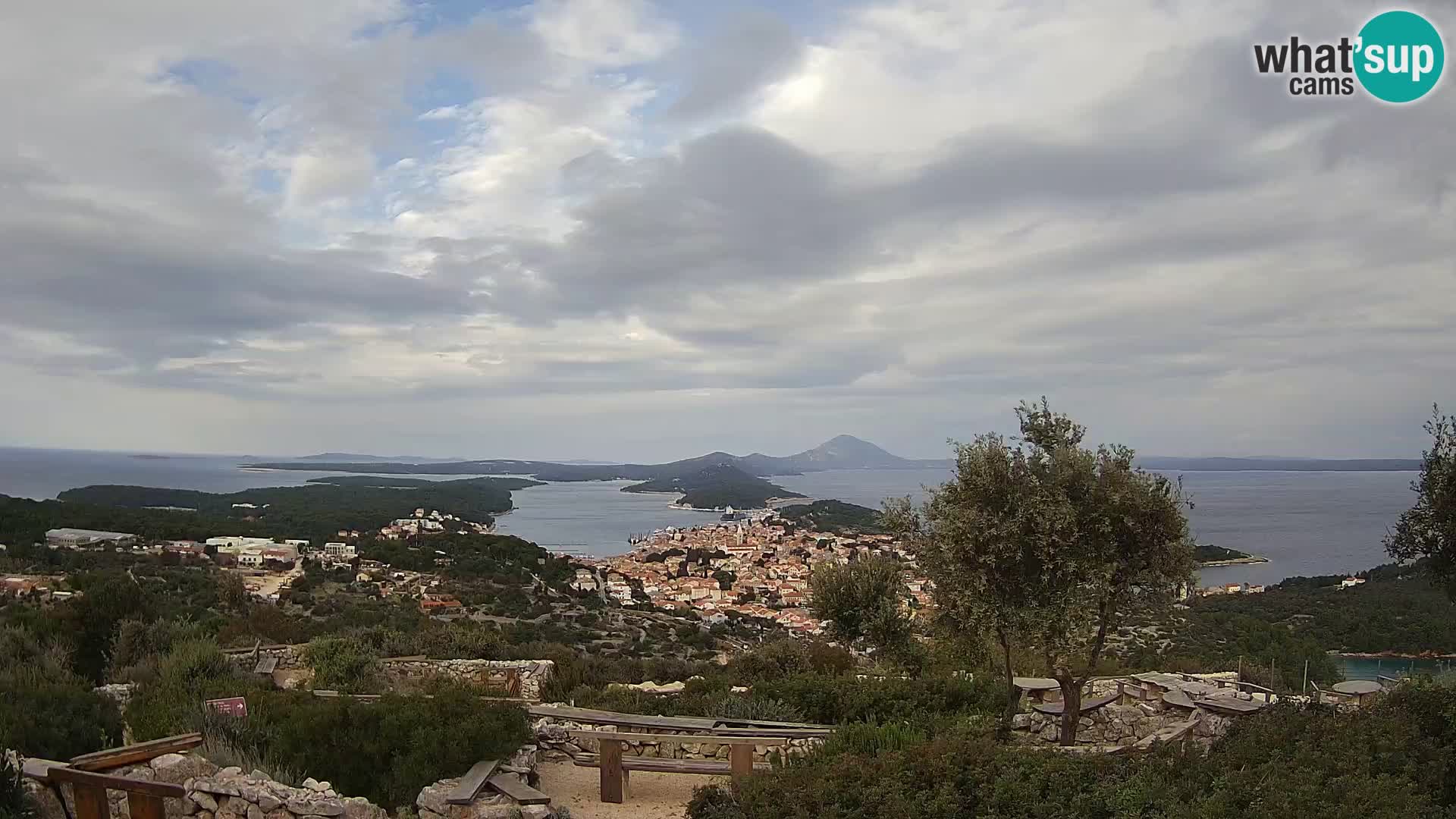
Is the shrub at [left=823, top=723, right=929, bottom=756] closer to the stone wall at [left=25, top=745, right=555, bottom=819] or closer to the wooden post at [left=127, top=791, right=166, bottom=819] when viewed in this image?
the stone wall at [left=25, top=745, right=555, bottom=819]

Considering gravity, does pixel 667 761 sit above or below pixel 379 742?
below

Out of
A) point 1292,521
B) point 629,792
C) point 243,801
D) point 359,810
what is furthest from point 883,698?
point 1292,521

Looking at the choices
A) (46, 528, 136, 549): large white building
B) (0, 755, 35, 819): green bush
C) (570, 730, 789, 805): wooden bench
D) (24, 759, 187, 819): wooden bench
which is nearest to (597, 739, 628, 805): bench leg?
(570, 730, 789, 805): wooden bench

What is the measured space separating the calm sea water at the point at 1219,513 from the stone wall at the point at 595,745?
199 inches

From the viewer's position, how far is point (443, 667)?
12.8 meters

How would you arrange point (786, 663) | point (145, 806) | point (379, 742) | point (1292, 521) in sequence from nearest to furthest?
point (145, 806) < point (379, 742) < point (786, 663) < point (1292, 521)

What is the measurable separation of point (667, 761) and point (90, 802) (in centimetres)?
425

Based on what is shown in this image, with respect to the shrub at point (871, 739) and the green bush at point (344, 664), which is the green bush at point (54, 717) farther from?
the shrub at point (871, 739)

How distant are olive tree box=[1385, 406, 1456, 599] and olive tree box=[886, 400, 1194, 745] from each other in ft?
6.22

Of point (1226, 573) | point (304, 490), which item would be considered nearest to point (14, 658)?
point (1226, 573)

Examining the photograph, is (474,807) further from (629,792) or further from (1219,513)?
(1219,513)

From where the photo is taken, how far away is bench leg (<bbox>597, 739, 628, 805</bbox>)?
23.5 ft

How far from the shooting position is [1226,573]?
52.6 meters

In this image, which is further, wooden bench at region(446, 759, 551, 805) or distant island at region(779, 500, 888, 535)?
distant island at region(779, 500, 888, 535)
